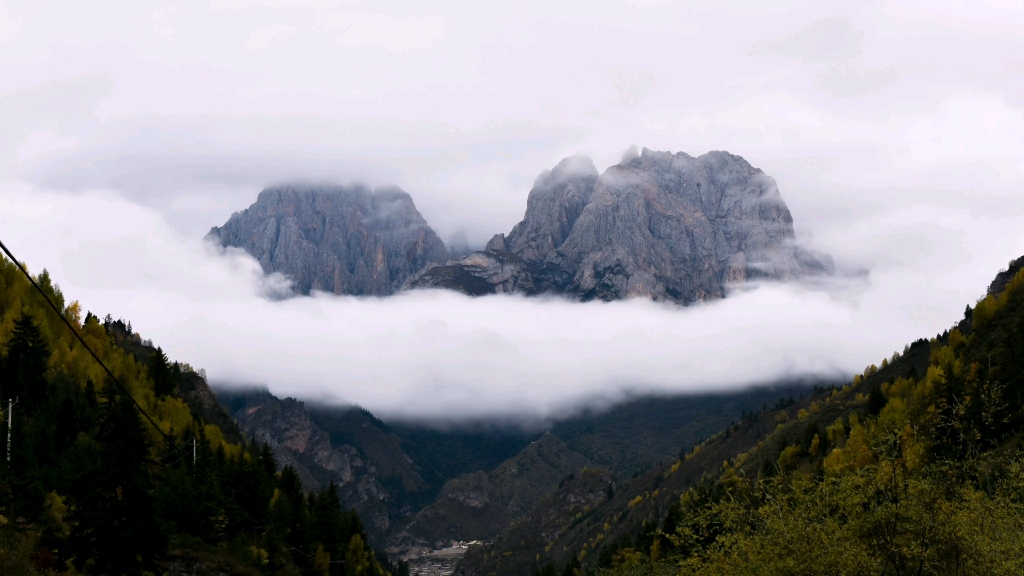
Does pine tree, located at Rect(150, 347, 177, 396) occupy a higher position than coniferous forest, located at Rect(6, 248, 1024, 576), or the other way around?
pine tree, located at Rect(150, 347, 177, 396)

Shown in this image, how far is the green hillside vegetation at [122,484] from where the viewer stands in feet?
176

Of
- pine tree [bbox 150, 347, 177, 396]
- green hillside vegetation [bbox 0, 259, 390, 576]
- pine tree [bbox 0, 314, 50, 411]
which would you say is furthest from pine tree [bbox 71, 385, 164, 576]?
pine tree [bbox 150, 347, 177, 396]

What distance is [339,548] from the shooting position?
112125mm

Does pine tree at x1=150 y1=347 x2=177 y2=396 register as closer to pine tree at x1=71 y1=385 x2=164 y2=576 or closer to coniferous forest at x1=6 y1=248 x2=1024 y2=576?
coniferous forest at x1=6 y1=248 x2=1024 y2=576

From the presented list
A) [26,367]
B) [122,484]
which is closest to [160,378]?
[26,367]

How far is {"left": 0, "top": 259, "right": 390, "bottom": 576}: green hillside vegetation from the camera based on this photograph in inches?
2111

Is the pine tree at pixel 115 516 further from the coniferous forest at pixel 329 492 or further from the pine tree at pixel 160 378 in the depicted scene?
the pine tree at pixel 160 378

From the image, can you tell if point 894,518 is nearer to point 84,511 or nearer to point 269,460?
point 84,511

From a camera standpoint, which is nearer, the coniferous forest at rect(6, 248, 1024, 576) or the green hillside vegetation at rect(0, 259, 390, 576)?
the coniferous forest at rect(6, 248, 1024, 576)

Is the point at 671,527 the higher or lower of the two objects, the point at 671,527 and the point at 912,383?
the lower

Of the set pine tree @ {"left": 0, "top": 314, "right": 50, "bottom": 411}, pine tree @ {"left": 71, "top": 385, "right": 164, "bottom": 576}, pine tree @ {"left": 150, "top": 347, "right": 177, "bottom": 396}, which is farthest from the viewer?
pine tree @ {"left": 150, "top": 347, "right": 177, "bottom": 396}

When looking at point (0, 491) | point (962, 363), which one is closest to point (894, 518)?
point (0, 491)

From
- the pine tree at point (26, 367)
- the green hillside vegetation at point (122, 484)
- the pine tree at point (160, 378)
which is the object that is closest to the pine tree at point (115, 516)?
the green hillside vegetation at point (122, 484)

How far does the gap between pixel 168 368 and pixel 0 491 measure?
277 ft
